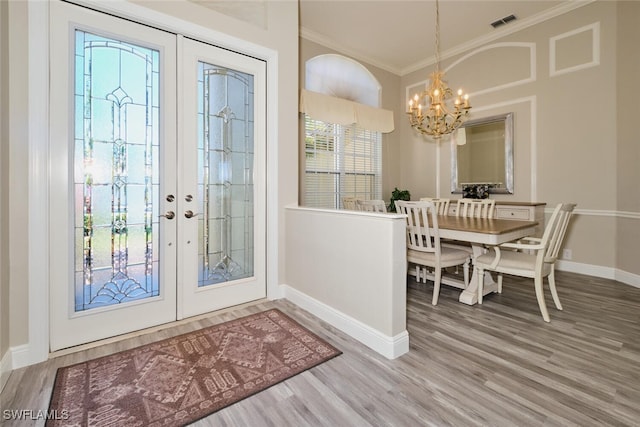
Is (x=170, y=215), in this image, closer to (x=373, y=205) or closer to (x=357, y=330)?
(x=357, y=330)

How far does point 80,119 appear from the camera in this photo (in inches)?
82.8

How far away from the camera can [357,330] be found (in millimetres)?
2197

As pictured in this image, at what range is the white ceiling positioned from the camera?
3744 mm

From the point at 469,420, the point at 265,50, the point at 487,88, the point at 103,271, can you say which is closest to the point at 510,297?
the point at 469,420

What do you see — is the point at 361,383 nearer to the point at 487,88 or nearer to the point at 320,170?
the point at 320,170

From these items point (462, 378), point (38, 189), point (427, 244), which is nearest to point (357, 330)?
A: point (462, 378)

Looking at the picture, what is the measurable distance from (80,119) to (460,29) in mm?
4805

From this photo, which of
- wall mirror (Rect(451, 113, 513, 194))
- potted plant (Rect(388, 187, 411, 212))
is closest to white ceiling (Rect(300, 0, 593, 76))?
wall mirror (Rect(451, 113, 513, 194))

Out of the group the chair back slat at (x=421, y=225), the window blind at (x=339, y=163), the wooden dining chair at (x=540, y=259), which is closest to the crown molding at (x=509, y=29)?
the window blind at (x=339, y=163)

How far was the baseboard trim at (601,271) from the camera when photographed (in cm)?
332

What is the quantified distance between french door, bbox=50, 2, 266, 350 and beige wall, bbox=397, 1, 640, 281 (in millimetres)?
3693

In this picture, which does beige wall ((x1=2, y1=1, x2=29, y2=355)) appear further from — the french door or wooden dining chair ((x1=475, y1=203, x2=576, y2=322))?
wooden dining chair ((x1=475, y1=203, x2=576, y2=322))

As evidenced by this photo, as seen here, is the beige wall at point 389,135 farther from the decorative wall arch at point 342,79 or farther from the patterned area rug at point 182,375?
the patterned area rug at point 182,375

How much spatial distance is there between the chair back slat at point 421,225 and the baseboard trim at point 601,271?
7.70ft
